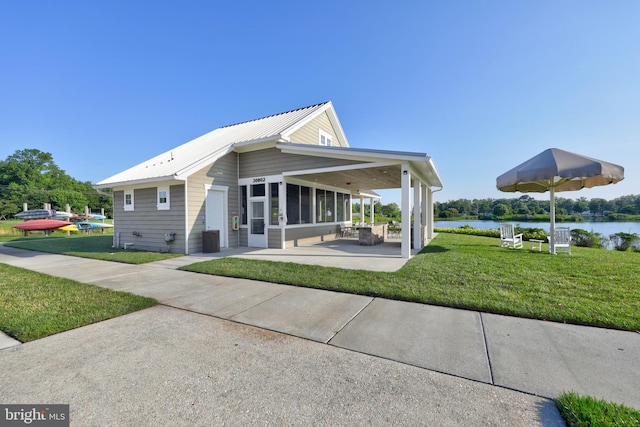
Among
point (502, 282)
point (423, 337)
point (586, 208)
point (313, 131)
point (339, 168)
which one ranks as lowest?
point (423, 337)

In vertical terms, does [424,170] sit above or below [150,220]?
above

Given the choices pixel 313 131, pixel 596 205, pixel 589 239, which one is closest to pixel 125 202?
pixel 313 131

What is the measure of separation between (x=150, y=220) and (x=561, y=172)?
1451cm

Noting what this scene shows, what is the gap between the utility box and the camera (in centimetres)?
998

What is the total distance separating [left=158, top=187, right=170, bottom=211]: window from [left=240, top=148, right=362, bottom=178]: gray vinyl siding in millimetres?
3009

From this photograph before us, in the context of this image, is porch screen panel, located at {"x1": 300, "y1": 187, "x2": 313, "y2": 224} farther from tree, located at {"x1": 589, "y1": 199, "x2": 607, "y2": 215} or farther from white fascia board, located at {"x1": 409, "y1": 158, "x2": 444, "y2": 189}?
tree, located at {"x1": 589, "y1": 199, "x2": 607, "y2": 215}

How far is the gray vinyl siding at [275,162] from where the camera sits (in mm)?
9623

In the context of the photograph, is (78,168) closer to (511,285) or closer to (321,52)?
(321,52)

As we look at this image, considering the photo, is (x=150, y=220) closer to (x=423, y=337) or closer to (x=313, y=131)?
(x=313, y=131)

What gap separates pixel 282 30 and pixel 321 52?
2121 mm

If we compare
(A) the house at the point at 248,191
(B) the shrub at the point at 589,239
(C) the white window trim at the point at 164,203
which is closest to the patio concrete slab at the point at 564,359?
(A) the house at the point at 248,191

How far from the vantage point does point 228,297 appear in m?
4.81

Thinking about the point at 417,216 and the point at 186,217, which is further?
the point at 417,216

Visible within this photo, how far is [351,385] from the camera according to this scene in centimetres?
231
